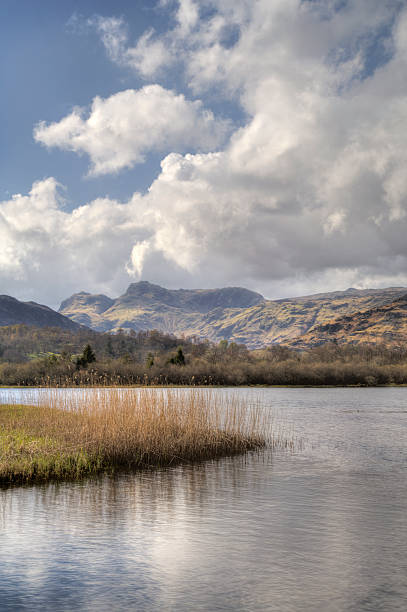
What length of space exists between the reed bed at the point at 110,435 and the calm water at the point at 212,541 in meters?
1.29

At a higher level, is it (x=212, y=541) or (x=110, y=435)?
(x=110, y=435)

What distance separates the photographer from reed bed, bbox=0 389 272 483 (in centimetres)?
2050

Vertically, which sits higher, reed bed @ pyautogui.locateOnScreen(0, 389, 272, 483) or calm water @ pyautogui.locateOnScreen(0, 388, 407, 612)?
reed bed @ pyautogui.locateOnScreen(0, 389, 272, 483)

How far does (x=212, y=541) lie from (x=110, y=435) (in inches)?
404

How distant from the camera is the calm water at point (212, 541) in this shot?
1061 centimetres

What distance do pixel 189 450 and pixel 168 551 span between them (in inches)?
474

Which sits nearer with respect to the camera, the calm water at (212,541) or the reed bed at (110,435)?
the calm water at (212,541)

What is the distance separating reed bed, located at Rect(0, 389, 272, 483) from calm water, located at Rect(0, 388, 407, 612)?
4.23 feet

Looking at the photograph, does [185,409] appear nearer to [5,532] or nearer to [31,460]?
[31,460]

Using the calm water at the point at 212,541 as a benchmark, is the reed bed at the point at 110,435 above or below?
above

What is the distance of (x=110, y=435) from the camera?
23.4 meters

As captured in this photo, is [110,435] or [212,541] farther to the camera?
[110,435]

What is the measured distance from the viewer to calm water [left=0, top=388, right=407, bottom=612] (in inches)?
418

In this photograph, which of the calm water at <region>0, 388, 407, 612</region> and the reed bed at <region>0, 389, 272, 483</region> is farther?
the reed bed at <region>0, 389, 272, 483</region>
